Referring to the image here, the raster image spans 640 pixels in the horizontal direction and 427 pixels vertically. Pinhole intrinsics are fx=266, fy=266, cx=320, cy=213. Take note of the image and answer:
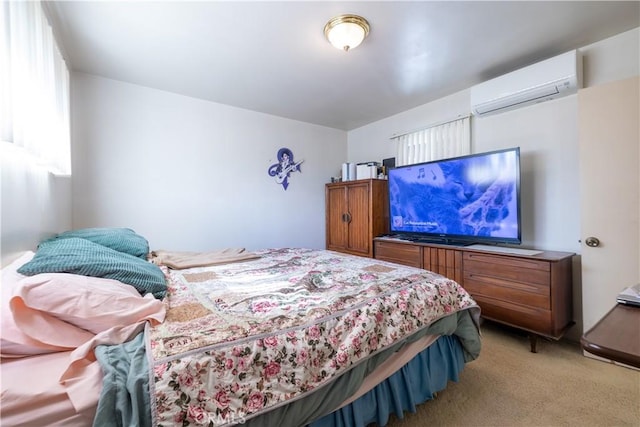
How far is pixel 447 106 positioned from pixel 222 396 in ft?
11.4

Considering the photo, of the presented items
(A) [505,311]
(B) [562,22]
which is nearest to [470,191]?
(A) [505,311]

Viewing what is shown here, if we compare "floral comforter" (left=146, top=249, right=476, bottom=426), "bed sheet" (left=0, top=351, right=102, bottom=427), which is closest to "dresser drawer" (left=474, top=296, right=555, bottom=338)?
"floral comforter" (left=146, top=249, right=476, bottom=426)

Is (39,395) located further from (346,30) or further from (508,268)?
(508,268)

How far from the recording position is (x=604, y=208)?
1993 millimetres

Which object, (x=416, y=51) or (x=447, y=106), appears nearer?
(x=416, y=51)

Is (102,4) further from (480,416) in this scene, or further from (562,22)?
(480,416)

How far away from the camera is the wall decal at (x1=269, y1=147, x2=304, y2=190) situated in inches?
150

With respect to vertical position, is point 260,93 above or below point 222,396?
above

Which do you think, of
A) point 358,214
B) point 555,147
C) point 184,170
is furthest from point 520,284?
point 184,170

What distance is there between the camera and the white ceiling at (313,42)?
177 cm

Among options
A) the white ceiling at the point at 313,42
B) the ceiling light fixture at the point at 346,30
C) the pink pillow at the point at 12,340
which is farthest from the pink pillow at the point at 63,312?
the ceiling light fixture at the point at 346,30

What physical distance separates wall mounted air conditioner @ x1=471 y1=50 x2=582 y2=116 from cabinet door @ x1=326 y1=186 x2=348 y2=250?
193cm

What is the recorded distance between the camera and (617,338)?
716 millimetres

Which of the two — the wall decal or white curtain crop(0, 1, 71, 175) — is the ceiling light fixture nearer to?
white curtain crop(0, 1, 71, 175)
